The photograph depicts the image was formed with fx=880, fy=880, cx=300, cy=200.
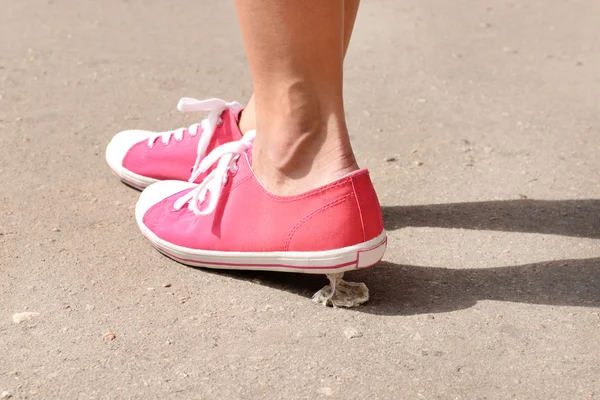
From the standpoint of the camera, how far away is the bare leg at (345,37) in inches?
84.0

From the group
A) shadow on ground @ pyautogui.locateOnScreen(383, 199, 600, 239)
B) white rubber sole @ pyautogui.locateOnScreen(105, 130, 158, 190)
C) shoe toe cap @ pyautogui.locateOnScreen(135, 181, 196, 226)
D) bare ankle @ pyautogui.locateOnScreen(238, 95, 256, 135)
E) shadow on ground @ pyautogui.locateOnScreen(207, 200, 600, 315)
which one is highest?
bare ankle @ pyautogui.locateOnScreen(238, 95, 256, 135)

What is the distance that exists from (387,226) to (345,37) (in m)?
0.50

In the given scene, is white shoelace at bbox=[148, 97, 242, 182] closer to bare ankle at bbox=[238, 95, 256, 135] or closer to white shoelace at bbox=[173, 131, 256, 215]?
bare ankle at bbox=[238, 95, 256, 135]

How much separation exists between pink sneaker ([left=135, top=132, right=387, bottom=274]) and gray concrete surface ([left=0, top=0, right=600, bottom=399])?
0.24ft

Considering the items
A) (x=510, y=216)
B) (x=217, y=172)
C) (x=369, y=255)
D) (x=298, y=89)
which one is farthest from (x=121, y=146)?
(x=510, y=216)

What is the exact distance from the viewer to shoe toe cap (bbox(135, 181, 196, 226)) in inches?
84.2

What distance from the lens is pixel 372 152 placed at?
2.80 m

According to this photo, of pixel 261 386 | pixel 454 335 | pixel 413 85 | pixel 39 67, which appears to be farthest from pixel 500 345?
pixel 39 67

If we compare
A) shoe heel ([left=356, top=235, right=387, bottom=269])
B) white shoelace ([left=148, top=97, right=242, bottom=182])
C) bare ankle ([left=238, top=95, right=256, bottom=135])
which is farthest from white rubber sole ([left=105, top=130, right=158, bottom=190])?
shoe heel ([left=356, top=235, right=387, bottom=269])

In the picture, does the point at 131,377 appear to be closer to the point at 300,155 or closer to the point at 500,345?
the point at 300,155

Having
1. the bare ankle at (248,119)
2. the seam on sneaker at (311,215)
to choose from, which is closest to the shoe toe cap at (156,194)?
the bare ankle at (248,119)

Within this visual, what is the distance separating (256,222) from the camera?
1904mm

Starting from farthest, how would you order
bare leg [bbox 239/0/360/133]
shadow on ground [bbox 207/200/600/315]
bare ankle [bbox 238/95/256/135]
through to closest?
bare ankle [bbox 238/95/256/135]
bare leg [bbox 239/0/360/133]
shadow on ground [bbox 207/200/600/315]

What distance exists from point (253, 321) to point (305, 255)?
6.9 inches
